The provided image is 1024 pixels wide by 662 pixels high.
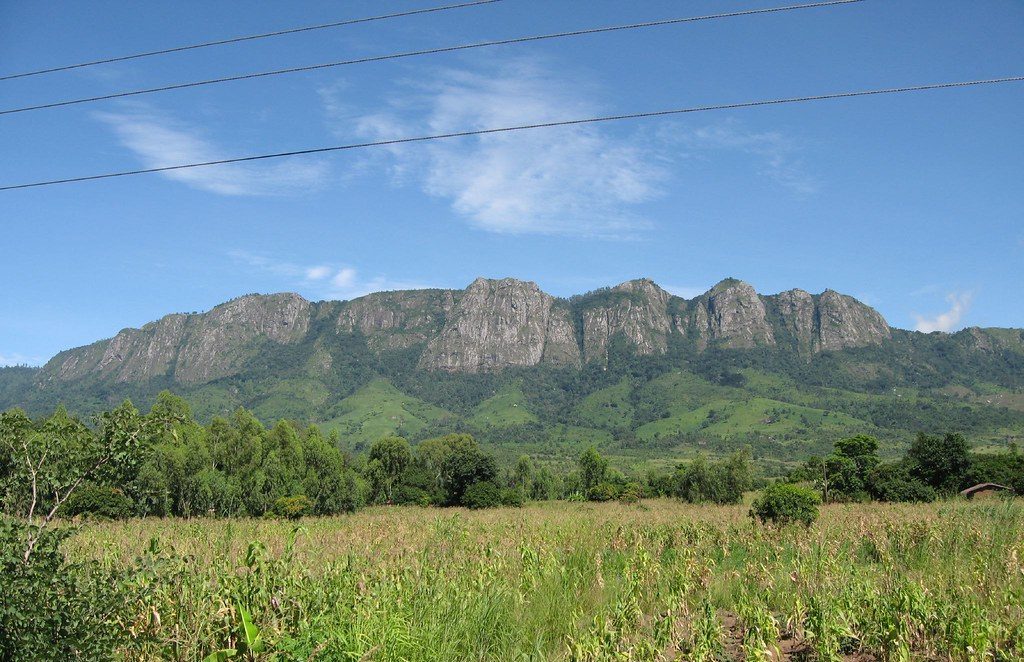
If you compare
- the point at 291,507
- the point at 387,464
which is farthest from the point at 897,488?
the point at 387,464

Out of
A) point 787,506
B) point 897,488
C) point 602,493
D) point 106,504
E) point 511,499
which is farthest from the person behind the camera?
point 602,493

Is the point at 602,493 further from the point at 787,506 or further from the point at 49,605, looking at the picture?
the point at 49,605

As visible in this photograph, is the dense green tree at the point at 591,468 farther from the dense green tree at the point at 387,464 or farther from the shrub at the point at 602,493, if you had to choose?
the dense green tree at the point at 387,464

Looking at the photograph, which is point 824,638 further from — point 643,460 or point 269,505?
point 643,460

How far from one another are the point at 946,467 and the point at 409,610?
Result: 116ft

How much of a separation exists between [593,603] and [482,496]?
3505 cm

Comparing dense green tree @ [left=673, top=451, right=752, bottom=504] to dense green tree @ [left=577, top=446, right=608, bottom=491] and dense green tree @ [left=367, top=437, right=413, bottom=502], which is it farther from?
dense green tree @ [left=367, top=437, right=413, bottom=502]

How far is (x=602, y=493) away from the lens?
51.2 m

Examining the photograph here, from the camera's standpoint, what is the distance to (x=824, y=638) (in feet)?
19.8

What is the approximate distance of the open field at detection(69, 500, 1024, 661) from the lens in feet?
18.9

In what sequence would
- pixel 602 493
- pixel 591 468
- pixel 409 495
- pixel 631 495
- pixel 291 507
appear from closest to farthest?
pixel 291 507, pixel 631 495, pixel 409 495, pixel 602 493, pixel 591 468

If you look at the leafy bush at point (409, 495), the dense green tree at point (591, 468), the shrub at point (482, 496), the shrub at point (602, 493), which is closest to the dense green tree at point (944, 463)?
the shrub at point (602, 493)

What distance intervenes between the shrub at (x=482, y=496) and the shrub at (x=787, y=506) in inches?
1003

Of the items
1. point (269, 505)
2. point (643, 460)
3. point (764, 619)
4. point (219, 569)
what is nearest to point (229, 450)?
point (269, 505)
